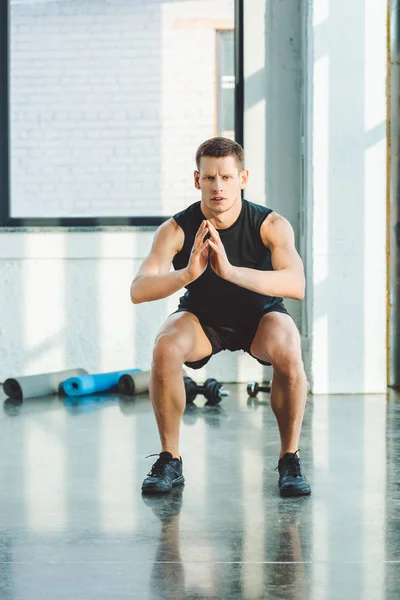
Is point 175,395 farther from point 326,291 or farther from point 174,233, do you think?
point 326,291

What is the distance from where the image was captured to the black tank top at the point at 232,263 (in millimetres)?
2729

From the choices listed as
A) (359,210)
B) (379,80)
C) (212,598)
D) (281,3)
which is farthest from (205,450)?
(281,3)

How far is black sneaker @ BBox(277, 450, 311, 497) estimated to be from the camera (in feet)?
8.52

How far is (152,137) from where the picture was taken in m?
5.05

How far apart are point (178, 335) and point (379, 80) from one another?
2.37 meters

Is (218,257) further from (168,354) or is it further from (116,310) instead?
(116,310)

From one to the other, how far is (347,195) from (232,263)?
1969 mm

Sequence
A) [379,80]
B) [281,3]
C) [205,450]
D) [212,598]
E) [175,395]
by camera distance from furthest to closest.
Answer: [281,3] < [379,80] < [205,450] < [175,395] < [212,598]

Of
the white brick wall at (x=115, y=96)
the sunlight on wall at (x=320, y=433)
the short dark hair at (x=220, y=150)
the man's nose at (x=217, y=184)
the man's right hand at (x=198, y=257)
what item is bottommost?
the sunlight on wall at (x=320, y=433)

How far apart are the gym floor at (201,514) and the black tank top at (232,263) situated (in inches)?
20.5

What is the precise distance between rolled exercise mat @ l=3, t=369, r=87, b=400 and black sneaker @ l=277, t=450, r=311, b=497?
2.00 m

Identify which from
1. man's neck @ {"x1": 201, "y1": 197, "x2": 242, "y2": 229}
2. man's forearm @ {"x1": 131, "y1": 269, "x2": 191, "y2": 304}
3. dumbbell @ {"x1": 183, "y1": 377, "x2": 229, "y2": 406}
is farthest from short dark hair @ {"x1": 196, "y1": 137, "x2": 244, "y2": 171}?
dumbbell @ {"x1": 183, "y1": 377, "x2": 229, "y2": 406}

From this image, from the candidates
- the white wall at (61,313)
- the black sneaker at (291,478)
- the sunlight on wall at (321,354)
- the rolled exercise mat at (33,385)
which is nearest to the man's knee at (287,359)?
the black sneaker at (291,478)

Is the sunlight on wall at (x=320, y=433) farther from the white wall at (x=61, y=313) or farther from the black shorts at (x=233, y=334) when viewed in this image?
the white wall at (x=61, y=313)
